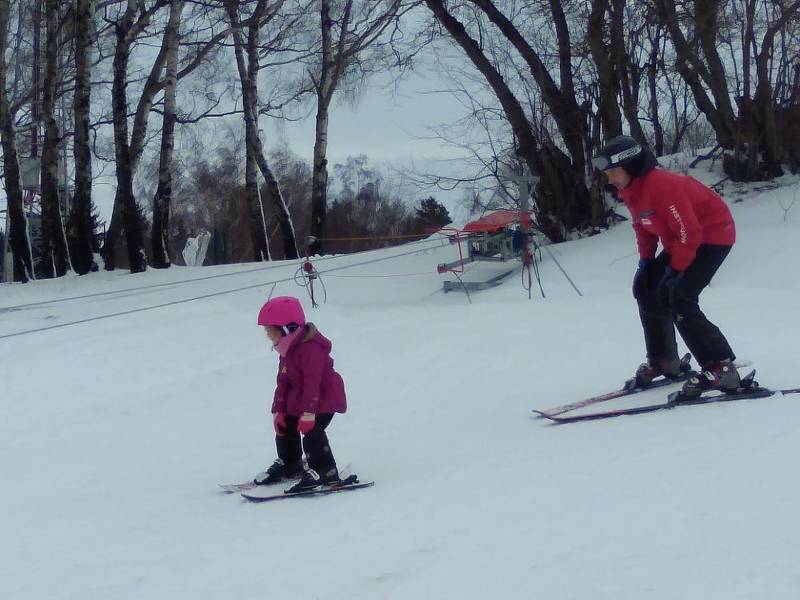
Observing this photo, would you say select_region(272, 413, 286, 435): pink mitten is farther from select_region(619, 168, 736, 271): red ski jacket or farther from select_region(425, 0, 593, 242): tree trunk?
select_region(425, 0, 593, 242): tree trunk

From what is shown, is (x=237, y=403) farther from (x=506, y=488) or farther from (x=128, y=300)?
(x=128, y=300)

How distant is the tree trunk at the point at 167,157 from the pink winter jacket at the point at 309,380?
14845 millimetres

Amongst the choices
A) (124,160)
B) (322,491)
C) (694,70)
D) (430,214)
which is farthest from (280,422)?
(430,214)

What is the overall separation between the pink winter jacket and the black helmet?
6.81ft

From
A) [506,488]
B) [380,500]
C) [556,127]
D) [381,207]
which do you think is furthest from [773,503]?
[381,207]

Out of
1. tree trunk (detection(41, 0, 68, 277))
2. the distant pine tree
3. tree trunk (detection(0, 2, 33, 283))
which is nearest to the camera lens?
tree trunk (detection(0, 2, 33, 283))

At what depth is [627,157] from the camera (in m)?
5.83

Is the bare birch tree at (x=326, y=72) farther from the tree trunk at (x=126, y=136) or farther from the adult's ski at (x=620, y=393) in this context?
the adult's ski at (x=620, y=393)

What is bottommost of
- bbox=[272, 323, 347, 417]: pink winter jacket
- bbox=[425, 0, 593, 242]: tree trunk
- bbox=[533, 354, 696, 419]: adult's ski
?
bbox=[533, 354, 696, 419]: adult's ski

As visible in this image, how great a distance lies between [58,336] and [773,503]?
926 centimetres

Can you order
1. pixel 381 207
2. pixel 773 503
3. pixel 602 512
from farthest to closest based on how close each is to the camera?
pixel 381 207 < pixel 602 512 < pixel 773 503

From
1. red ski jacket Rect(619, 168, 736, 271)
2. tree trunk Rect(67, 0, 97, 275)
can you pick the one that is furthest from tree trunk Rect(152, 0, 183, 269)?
red ski jacket Rect(619, 168, 736, 271)

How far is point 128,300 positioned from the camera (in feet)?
45.8

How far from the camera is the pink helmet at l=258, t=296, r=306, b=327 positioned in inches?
201
